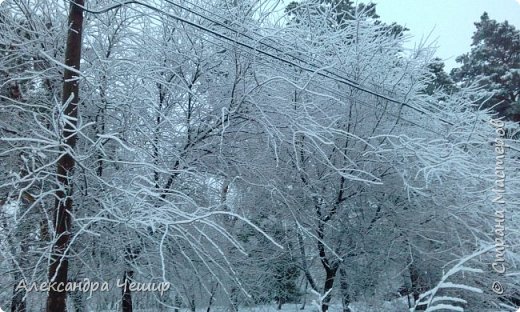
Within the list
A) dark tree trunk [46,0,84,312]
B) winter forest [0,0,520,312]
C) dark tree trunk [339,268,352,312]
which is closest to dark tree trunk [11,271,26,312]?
winter forest [0,0,520,312]

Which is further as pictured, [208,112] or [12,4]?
[208,112]

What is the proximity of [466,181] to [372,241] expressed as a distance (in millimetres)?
1971

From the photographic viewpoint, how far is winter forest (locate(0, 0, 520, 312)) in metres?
4.91

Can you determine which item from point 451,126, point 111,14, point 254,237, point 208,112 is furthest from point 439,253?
point 111,14

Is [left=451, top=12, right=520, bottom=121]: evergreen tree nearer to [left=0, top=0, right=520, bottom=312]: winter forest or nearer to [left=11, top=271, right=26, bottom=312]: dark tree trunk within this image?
[left=0, top=0, right=520, bottom=312]: winter forest

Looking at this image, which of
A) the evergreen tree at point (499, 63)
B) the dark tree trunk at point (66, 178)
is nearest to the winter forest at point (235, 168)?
the dark tree trunk at point (66, 178)

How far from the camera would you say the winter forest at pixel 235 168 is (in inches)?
193

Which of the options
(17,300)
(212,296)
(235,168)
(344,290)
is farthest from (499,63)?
(17,300)

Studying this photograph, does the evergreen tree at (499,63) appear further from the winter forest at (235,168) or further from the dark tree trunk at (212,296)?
the dark tree trunk at (212,296)

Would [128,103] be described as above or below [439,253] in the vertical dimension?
above

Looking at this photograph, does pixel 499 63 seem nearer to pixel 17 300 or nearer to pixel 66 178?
pixel 66 178

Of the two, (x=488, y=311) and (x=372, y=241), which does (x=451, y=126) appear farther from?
(x=488, y=311)

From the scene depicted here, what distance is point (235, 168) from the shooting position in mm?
7188

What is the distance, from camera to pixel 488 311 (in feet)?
26.0
